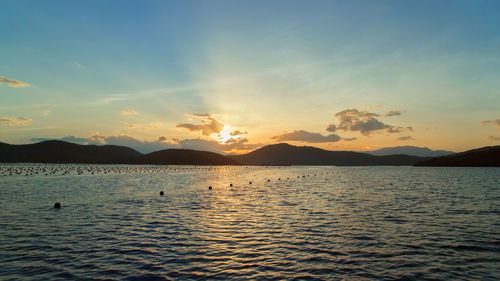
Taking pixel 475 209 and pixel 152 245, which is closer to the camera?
pixel 152 245

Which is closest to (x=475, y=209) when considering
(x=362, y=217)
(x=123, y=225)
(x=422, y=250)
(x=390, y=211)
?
(x=390, y=211)

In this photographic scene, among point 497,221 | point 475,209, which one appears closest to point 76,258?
point 497,221

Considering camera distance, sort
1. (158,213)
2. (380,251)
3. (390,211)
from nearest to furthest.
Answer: (380,251), (158,213), (390,211)

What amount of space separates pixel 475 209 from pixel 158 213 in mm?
35053

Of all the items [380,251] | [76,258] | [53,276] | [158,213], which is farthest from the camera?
[158,213]

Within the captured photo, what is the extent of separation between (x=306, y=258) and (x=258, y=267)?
299cm

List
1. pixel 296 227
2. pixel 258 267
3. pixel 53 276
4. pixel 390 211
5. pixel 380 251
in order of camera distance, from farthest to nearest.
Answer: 1. pixel 390 211
2. pixel 296 227
3. pixel 380 251
4. pixel 258 267
5. pixel 53 276

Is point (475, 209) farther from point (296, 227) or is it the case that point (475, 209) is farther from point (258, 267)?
point (258, 267)

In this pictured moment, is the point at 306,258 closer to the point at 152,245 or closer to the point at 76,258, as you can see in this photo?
the point at 152,245

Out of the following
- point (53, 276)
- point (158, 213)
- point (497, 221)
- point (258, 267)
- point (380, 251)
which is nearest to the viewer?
point (53, 276)

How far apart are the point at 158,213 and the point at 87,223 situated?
672 cm

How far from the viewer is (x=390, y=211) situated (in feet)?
103

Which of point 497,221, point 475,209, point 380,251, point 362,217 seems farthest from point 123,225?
point 475,209

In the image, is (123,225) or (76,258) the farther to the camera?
(123,225)
